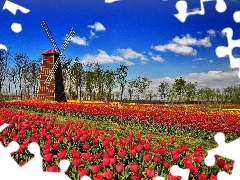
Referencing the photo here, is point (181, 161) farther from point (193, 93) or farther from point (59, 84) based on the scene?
point (193, 93)

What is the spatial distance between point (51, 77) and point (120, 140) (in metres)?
35.4

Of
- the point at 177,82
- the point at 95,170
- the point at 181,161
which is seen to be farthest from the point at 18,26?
the point at 177,82

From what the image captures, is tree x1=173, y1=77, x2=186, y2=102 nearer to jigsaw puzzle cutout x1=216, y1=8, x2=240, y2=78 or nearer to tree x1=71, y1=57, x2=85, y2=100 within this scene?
tree x1=71, y1=57, x2=85, y2=100

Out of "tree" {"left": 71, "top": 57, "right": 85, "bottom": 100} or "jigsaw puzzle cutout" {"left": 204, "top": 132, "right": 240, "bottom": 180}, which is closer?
"jigsaw puzzle cutout" {"left": 204, "top": 132, "right": 240, "bottom": 180}

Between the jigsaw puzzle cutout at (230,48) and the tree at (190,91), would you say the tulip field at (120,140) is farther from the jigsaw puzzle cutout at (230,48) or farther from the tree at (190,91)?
the tree at (190,91)

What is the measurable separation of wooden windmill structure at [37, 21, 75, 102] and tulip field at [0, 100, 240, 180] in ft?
33.9

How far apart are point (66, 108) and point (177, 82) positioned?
2263 inches

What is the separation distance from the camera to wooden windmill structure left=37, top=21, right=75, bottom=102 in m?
41.0

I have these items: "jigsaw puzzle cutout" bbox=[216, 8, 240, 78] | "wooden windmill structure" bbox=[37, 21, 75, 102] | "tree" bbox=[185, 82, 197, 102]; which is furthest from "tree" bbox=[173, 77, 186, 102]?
"jigsaw puzzle cutout" bbox=[216, 8, 240, 78]

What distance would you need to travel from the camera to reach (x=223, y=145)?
459 cm

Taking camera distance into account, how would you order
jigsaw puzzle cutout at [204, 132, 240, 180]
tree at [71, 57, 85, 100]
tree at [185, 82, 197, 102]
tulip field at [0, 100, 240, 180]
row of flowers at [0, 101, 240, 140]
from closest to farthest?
jigsaw puzzle cutout at [204, 132, 240, 180] → tulip field at [0, 100, 240, 180] → row of flowers at [0, 101, 240, 140] → tree at [71, 57, 85, 100] → tree at [185, 82, 197, 102]

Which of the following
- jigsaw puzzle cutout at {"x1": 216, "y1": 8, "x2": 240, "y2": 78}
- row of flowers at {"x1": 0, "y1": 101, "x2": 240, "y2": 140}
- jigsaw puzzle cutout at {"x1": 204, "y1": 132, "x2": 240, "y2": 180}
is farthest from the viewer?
row of flowers at {"x1": 0, "y1": 101, "x2": 240, "y2": 140}

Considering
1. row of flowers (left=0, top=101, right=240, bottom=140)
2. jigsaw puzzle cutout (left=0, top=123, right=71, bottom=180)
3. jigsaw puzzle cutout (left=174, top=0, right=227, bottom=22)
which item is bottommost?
row of flowers (left=0, top=101, right=240, bottom=140)

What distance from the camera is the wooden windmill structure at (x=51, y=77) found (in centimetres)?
4100
